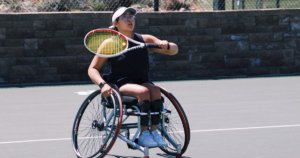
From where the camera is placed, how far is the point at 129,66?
23.6 ft

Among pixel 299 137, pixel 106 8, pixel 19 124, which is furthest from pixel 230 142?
pixel 106 8

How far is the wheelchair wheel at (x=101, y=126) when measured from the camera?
22.0 feet

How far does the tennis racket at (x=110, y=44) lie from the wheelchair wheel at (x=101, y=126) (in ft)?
1.20

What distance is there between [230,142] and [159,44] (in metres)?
1.80

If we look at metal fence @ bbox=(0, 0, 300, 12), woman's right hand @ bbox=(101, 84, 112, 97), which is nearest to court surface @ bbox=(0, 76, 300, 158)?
woman's right hand @ bbox=(101, 84, 112, 97)

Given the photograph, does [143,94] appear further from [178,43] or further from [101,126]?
[178,43]

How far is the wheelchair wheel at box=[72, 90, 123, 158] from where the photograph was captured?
6.70 metres

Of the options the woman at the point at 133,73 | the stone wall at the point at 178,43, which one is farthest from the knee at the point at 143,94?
the stone wall at the point at 178,43

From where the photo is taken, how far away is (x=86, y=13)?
14.2 m

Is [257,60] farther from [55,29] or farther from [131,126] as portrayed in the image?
[131,126]

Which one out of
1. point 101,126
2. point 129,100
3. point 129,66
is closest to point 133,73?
point 129,66

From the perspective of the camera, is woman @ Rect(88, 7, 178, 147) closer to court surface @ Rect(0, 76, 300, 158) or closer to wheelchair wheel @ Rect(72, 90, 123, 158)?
wheelchair wheel @ Rect(72, 90, 123, 158)

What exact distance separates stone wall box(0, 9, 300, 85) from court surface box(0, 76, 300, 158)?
16.2 inches

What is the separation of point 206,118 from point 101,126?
328 centimetres
